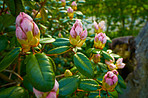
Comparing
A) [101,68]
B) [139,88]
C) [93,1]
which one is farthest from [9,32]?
[93,1]

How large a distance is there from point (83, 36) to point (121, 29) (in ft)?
Answer: 12.8

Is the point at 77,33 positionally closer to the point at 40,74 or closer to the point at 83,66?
the point at 83,66

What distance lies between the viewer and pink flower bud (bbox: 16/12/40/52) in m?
0.47

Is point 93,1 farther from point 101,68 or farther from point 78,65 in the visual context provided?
point 78,65

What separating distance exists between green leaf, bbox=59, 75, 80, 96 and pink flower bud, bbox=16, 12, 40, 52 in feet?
0.91

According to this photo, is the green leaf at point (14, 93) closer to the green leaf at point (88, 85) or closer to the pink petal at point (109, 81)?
the green leaf at point (88, 85)

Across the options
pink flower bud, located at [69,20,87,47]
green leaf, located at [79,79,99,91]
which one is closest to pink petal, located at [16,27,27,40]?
pink flower bud, located at [69,20,87,47]

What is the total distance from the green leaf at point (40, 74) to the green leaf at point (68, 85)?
0.22 metres

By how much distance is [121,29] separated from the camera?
4.17 metres

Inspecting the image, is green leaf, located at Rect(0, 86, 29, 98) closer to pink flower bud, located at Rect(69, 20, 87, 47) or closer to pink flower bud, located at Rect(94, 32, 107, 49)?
pink flower bud, located at Rect(69, 20, 87, 47)

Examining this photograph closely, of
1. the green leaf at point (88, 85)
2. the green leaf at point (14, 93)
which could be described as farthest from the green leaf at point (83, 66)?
the green leaf at point (14, 93)

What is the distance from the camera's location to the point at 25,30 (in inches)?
18.7

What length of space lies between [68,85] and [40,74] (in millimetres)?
255

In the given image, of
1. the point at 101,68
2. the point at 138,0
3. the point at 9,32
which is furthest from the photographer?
the point at 138,0
